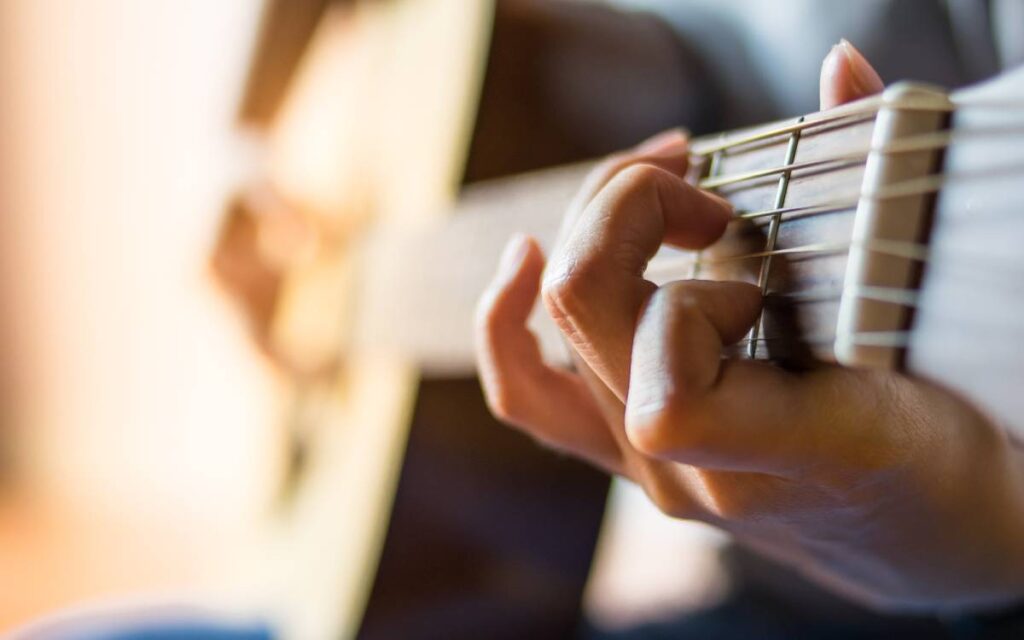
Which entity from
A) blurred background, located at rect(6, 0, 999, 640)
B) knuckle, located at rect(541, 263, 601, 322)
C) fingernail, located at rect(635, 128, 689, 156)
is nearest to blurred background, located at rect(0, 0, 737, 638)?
blurred background, located at rect(6, 0, 999, 640)

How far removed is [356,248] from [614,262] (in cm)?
63

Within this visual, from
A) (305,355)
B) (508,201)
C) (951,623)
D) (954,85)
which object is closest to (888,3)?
(954,85)

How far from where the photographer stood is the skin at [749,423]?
0.29 metres

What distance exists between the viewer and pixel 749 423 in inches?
11.4

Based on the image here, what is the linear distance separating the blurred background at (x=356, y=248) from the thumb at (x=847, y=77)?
0.69 feet

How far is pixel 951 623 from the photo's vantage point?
533 mm

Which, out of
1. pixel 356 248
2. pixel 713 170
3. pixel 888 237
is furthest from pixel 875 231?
pixel 356 248

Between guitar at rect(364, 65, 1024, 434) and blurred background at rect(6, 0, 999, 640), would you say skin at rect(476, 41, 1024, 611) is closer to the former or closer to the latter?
guitar at rect(364, 65, 1024, 434)

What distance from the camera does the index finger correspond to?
1.07ft

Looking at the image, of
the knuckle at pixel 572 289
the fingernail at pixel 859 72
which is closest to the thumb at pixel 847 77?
the fingernail at pixel 859 72

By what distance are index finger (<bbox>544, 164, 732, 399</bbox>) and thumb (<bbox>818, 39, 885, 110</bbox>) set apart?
2.5 inches

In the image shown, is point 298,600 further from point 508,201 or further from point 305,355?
point 508,201

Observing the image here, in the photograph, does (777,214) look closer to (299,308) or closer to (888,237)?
(888,237)

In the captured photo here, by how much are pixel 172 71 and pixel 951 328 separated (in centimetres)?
158
